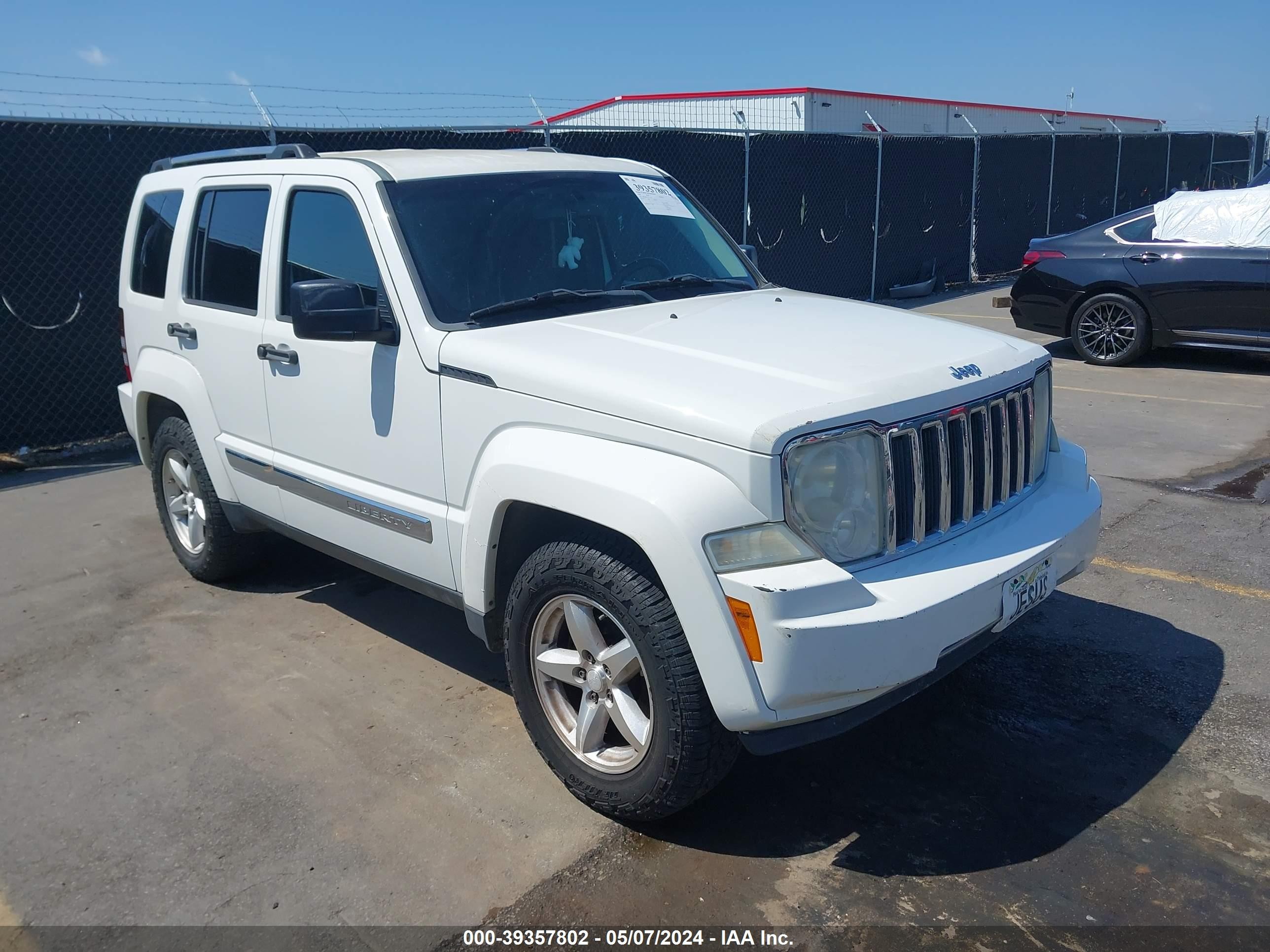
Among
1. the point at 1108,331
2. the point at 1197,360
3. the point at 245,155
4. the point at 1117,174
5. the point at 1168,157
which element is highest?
the point at 245,155

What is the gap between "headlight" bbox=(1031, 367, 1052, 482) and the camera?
384 centimetres

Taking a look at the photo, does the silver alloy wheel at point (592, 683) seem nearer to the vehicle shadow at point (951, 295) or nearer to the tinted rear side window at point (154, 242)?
the tinted rear side window at point (154, 242)

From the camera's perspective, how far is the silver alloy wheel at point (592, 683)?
126 inches

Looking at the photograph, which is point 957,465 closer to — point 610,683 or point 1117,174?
point 610,683

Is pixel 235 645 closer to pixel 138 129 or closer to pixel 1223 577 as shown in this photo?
pixel 1223 577

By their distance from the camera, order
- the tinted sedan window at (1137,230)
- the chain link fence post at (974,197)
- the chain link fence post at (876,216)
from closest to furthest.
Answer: the tinted sedan window at (1137,230) → the chain link fence post at (876,216) → the chain link fence post at (974,197)

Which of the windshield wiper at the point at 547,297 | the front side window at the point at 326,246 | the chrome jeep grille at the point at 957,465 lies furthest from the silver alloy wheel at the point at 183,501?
the chrome jeep grille at the point at 957,465

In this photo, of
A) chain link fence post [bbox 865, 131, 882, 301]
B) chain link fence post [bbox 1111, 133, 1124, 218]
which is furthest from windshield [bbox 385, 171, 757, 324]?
chain link fence post [bbox 1111, 133, 1124, 218]

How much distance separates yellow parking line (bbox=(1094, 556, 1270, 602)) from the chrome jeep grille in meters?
1.91

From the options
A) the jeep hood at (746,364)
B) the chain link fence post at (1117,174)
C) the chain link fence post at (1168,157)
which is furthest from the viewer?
the chain link fence post at (1168,157)

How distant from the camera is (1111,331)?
1053cm

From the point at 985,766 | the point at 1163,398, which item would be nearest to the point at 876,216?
the point at 1163,398

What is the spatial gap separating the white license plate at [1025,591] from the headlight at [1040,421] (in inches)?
20.9

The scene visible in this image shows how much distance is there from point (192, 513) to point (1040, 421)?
4.12 m
